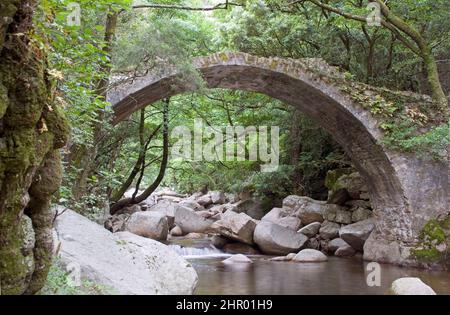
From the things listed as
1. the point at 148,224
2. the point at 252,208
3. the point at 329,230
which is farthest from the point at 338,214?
the point at 148,224

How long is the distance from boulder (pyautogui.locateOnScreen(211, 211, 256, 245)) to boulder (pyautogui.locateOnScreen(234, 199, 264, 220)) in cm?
358

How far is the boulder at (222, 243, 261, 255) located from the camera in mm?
10711

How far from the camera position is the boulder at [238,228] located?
1074cm

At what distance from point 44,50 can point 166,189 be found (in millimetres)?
26402

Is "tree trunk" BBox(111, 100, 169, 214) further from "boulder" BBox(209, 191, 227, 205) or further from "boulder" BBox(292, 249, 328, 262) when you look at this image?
"boulder" BBox(209, 191, 227, 205)

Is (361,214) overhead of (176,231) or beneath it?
→ overhead

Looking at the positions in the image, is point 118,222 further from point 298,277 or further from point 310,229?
point 298,277

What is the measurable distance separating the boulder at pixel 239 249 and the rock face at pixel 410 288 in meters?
5.12

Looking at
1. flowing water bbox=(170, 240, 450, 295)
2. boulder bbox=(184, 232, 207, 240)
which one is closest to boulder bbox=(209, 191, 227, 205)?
boulder bbox=(184, 232, 207, 240)

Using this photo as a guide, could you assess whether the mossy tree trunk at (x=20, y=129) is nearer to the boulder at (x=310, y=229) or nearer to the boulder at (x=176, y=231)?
the boulder at (x=310, y=229)

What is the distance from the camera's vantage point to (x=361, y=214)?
11016 mm

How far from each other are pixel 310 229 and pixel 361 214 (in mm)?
1407

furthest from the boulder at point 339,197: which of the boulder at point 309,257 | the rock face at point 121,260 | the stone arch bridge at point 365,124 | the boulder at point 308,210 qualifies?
the rock face at point 121,260

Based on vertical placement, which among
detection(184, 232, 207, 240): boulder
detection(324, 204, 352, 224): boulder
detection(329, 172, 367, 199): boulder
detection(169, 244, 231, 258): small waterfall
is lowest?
Answer: detection(169, 244, 231, 258): small waterfall
